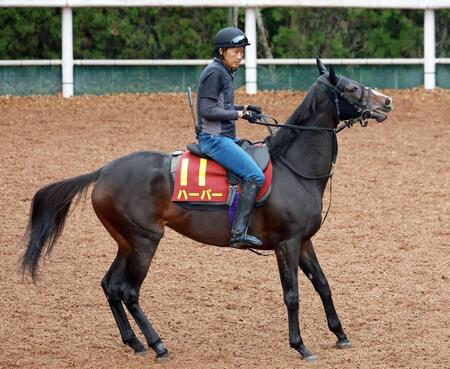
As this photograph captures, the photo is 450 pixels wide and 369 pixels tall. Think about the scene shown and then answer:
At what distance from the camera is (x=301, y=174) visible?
8734 millimetres

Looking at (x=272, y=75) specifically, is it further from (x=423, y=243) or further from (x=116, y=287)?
(x=116, y=287)

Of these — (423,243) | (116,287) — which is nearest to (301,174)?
(116,287)

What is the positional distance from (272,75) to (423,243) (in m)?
6.96

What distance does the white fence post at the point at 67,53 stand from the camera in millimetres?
17281

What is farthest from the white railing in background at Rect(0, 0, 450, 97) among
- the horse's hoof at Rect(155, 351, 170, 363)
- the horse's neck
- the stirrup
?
the horse's hoof at Rect(155, 351, 170, 363)

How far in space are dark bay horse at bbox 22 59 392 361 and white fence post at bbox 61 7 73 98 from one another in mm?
8701

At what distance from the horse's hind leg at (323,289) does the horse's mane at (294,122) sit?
79 centimetres

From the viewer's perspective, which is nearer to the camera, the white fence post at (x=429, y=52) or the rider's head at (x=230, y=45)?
the rider's head at (x=230, y=45)

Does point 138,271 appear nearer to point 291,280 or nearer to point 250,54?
point 291,280

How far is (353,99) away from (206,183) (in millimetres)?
1335

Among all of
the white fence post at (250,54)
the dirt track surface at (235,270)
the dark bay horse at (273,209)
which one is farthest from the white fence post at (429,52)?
the dark bay horse at (273,209)

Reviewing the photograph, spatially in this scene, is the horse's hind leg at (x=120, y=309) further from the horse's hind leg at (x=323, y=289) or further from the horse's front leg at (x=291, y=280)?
the horse's hind leg at (x=323, y=289)

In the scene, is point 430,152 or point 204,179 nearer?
point 204,179

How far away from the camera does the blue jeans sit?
27.9 feet
